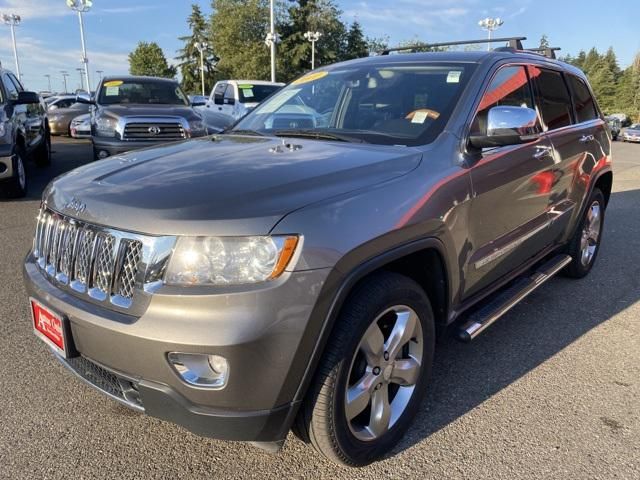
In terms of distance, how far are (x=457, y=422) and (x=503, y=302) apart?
0.87 meters

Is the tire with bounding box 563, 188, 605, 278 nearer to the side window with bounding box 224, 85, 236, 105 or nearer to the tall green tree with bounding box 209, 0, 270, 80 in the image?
the side window with bounding box 224, 85, 236, 105

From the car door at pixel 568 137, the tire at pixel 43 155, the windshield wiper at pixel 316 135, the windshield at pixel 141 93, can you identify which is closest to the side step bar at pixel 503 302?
the car door at pixel 568 137

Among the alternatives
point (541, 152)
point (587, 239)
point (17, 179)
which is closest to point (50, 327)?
point (541, 152)

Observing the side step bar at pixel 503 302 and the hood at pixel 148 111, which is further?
the hood at pixel 148 111

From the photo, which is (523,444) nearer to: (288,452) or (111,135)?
(288,452)

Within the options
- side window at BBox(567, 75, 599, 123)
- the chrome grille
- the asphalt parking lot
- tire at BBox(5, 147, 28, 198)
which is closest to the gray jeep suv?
the asphalt parking lot

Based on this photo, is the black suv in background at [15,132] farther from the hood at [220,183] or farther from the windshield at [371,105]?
the hood at [220,183]

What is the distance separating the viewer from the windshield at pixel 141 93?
30.9ft

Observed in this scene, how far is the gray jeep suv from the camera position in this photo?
72.9 inches

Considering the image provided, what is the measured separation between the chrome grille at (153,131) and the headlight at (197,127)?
19cm

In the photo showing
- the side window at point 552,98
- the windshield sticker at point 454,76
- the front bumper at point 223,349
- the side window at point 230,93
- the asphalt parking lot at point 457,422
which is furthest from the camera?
the side window at point 230,93

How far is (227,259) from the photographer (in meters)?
1.85

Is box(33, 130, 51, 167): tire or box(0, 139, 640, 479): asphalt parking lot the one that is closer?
box(0, 139, 640, 479): asphalt parking lot

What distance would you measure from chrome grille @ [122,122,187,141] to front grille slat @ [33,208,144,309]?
6.20m
